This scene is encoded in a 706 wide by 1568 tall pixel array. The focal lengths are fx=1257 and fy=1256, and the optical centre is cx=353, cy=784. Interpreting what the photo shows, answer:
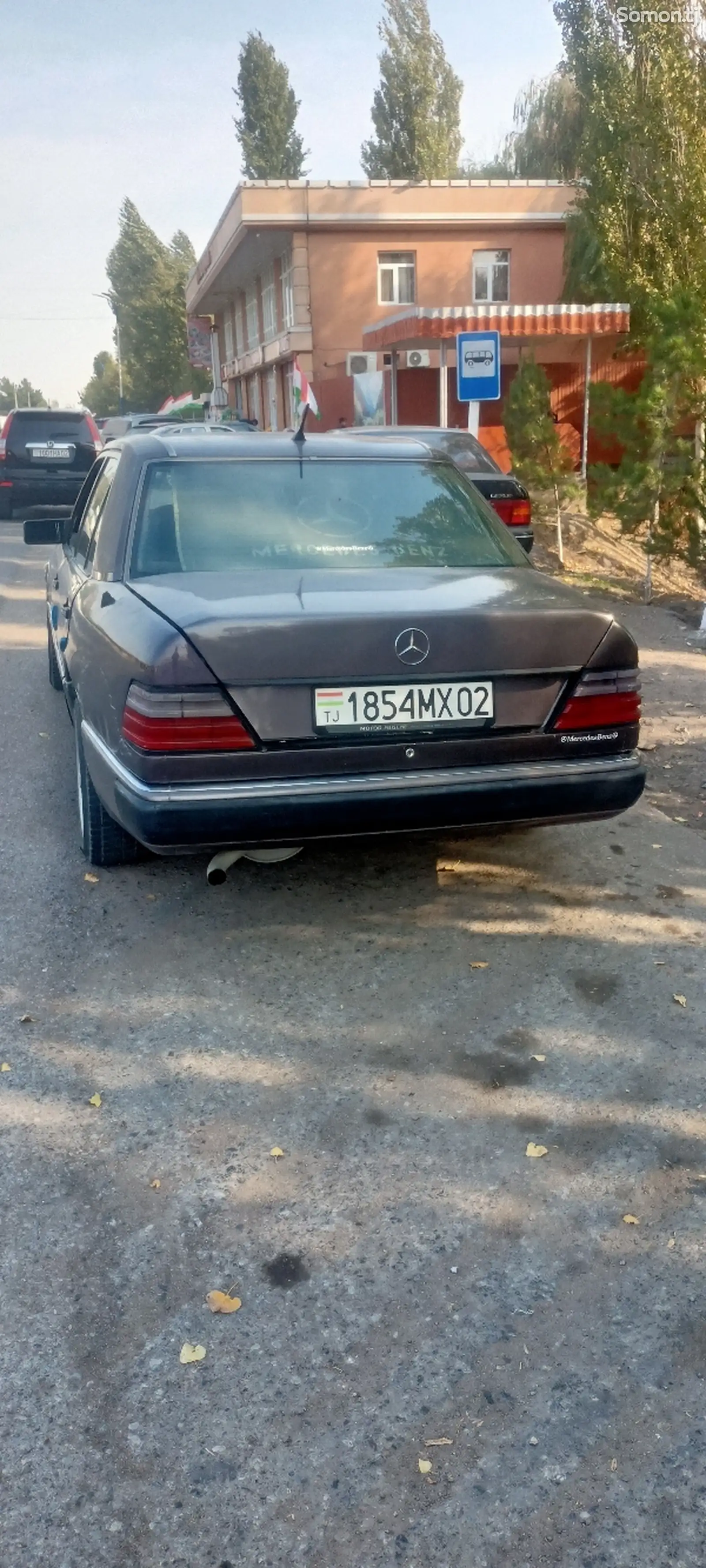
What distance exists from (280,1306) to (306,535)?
102 inches

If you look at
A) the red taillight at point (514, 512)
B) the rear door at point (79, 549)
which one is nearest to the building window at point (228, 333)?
the red taillight at point (514, 512)

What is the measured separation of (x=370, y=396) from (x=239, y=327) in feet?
65.6

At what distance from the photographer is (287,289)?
28.3m

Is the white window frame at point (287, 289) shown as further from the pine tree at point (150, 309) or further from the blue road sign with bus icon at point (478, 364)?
the pine tree at point (150, 309)

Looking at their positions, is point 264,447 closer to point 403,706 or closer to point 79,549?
point 79,549

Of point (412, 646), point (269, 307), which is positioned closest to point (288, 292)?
point (269, 307)

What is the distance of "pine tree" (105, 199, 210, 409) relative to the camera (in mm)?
69688

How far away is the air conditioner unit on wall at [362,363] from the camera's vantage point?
2592cm

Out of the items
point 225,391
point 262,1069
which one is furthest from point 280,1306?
point 225,391

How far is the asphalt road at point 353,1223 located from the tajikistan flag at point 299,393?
52.3ft

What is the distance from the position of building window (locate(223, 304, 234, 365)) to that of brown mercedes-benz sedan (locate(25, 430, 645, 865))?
38210mm

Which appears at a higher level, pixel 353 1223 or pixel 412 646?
pixel 412 646

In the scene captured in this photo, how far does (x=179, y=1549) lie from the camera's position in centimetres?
192

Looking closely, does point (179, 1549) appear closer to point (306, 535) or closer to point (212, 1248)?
point (212, 1248)
